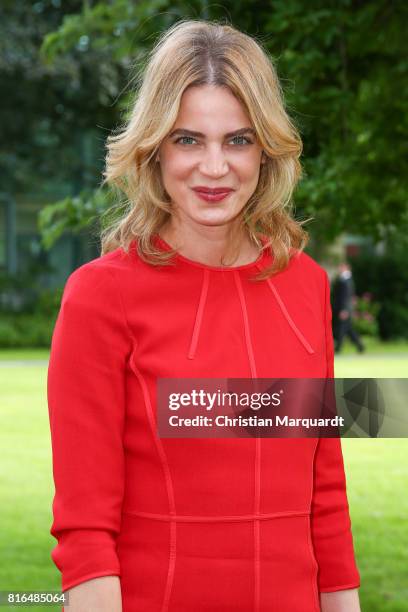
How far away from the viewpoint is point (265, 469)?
2.04 meters

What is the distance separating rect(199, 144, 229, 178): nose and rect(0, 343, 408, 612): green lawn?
13.4 feet

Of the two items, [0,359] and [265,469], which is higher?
[0,359]

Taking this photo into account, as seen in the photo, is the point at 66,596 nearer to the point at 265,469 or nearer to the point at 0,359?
the point at 265,469

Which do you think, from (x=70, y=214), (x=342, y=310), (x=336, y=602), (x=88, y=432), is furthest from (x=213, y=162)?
(x=342, y=310)

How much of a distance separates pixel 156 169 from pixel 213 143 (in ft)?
0.58

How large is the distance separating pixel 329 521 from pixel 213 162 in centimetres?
74

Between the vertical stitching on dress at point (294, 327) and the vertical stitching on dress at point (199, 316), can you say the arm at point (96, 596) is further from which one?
the vertical stitching on dress at point (294, 327)

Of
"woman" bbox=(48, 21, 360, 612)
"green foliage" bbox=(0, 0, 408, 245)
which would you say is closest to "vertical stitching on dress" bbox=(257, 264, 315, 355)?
"woman" bbox=(48, 21, 360, 612)

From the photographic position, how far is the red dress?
2.00 m

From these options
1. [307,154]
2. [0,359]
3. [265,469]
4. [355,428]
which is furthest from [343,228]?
[0,359]

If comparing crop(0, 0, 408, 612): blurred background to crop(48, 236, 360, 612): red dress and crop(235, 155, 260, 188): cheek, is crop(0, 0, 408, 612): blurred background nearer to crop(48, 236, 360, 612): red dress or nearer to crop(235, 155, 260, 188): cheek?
crop(235, 155, 260, 188): cheek

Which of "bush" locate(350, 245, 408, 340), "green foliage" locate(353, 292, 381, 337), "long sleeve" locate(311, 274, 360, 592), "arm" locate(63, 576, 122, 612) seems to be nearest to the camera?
"arm" locate(63, 576, 122, 612)

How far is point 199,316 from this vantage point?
6.84 feet

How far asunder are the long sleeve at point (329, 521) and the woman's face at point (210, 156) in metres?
0.32
